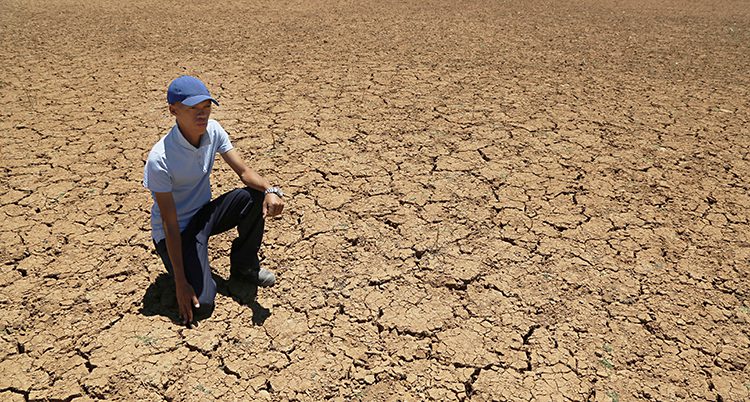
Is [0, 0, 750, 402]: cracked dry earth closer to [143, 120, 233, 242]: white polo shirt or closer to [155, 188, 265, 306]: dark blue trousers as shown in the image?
[155, 188, 265, 306]: dark blue trousers

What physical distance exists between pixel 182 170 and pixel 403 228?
1.19 meters

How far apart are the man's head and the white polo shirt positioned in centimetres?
7

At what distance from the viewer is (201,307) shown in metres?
2.32

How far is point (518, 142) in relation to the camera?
3830 mm

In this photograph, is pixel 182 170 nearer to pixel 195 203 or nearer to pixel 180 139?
pixel 180 139

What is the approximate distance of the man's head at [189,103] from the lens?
207 cm

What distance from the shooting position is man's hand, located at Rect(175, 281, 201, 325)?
2.24 meters

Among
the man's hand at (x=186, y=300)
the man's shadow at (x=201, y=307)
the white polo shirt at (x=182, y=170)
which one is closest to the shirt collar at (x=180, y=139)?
the white polo shirt at (x=182, y=170)

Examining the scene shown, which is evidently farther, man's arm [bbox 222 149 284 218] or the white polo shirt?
man's arm [bbox 222 149 284 218]

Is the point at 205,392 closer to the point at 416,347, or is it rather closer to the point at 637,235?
the point at 416,347

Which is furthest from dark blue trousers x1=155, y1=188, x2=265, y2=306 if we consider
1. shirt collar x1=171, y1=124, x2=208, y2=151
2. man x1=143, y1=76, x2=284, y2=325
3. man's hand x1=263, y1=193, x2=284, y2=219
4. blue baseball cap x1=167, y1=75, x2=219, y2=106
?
blue baseball cap x1=167, y1=75, x2=219, y2=106

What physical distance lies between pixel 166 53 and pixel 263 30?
1292 millimetres

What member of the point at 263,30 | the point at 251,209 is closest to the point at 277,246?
the point at 251,209

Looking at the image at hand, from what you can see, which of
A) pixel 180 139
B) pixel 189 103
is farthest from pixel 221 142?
pixel 189 103
